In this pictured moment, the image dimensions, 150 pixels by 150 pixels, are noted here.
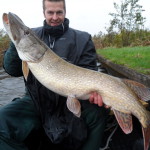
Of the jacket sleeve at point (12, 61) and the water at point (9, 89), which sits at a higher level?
the jacket sleeve at point (12, 61)

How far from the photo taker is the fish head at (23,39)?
2832 mm

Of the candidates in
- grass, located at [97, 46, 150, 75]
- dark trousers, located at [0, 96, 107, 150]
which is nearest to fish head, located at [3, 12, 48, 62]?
dark trousers, located at [0, 96, 107, 150]

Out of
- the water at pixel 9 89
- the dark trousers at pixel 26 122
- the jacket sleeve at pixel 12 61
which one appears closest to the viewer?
the dark trousers at pixel 26 122

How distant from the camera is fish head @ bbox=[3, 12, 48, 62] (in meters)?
2.83

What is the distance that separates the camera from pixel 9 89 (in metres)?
7.31

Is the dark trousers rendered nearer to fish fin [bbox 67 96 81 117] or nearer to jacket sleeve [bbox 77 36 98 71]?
fish fin [bbox 67 96 81 117]

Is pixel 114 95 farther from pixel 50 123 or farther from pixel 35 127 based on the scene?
pixel 35 127

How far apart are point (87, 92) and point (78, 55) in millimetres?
764

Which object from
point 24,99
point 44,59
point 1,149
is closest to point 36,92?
point 24,99

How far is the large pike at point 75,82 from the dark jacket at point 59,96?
405mm

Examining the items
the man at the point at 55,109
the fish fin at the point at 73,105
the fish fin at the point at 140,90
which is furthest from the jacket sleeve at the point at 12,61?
the fish fin at the point at 140,90

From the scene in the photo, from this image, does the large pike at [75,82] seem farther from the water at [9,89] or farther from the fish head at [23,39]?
the water at [9,89]

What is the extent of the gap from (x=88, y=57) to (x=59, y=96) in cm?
65

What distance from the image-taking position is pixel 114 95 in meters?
2.77
